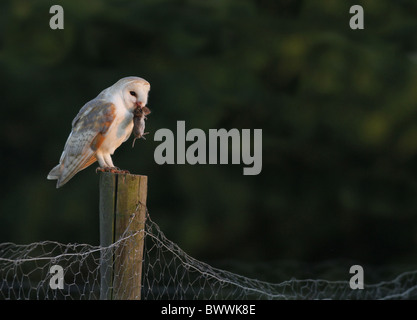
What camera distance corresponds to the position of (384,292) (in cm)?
515

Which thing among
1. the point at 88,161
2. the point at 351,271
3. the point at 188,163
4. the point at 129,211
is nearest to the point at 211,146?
the point at 188,163

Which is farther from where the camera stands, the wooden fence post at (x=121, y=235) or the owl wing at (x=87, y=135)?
the owl wing at (x=87, y=135)

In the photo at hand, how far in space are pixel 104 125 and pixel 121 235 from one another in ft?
1.80

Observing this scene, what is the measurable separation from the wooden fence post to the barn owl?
1.05ft

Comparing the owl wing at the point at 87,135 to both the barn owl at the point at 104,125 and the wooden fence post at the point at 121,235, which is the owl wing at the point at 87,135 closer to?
the barn owl at the point at 104,125

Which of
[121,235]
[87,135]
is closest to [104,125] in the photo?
[87,135]

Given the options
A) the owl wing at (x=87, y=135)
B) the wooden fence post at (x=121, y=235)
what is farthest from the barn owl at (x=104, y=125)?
the wooden fence post at (x=121, y=235)

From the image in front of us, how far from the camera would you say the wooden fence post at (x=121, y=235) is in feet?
6.52

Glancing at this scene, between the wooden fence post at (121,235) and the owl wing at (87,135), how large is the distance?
0.41 m

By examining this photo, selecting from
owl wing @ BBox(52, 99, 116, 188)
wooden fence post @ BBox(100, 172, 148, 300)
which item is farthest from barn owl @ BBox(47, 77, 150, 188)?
wooden fence post @ BBox(100, 172, 148, 300)

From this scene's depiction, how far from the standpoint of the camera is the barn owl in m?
2.36

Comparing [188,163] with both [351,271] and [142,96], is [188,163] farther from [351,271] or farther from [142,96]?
[142,96]

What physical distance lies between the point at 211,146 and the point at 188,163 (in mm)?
270

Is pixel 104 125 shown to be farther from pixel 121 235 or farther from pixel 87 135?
pixel 121 235
